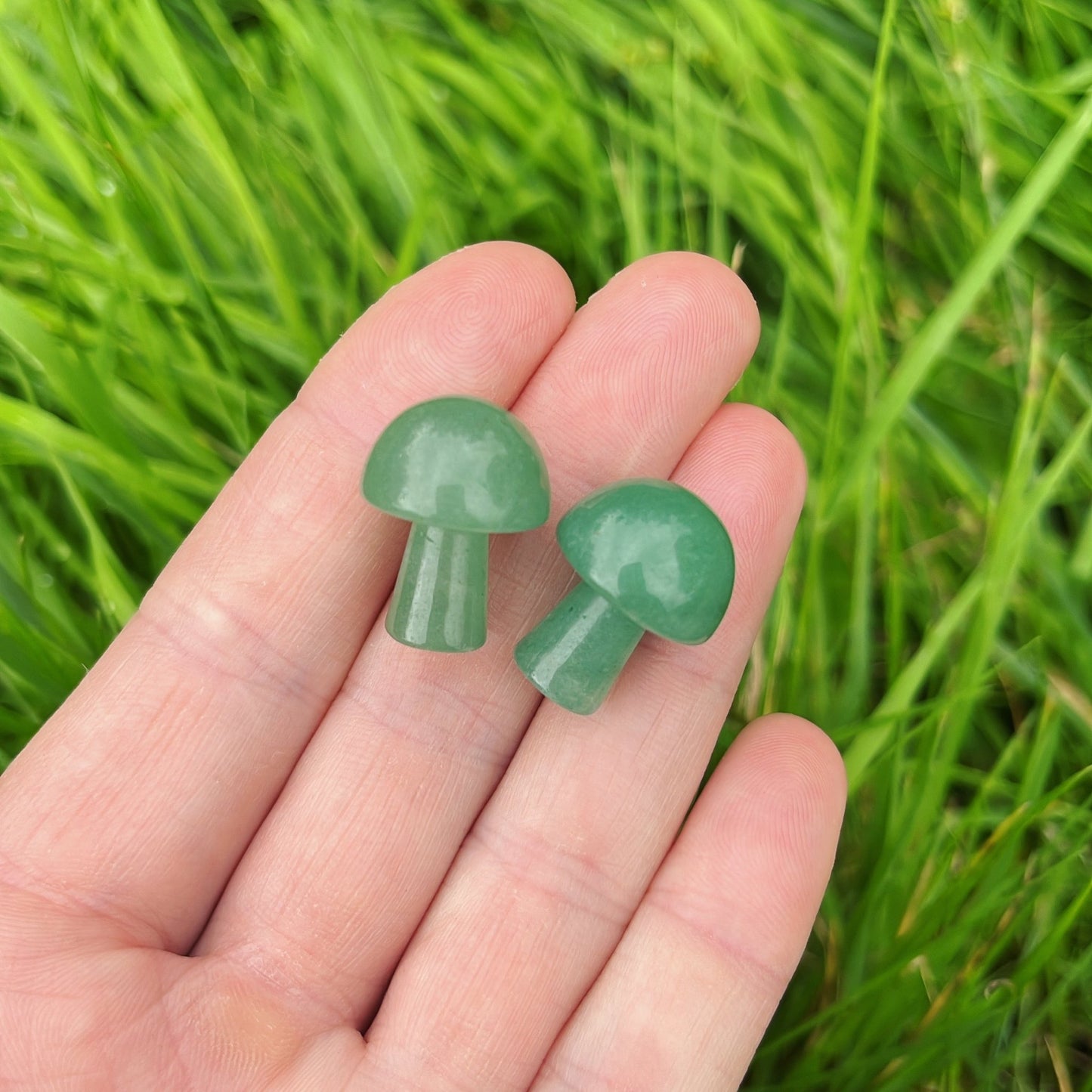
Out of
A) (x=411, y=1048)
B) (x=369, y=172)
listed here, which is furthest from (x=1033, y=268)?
(x=411, y=1048)

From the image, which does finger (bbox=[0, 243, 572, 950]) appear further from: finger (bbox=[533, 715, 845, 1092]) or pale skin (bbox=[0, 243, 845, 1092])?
finger (bbox=[533, 715, 845, 1092])

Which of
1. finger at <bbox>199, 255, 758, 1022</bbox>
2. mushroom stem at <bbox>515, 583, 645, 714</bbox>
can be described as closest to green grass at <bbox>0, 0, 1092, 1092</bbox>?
finger at <bbox>199, 255, 758, 1022</bbox>

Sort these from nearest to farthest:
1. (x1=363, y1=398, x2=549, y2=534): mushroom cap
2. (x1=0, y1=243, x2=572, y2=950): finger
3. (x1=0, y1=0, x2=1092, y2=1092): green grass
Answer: (x1=363, y1=398, x2=549, y2=534): mushroom cap < (x1=0, y1=243, x2=572, y2=950): finger < (x1=0, y1=0, x2=1092, y2=1092): green grass

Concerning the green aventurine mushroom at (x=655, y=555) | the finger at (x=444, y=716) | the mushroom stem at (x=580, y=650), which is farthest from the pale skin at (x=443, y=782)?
the green aventurine mushroom at (x=655, y=555)

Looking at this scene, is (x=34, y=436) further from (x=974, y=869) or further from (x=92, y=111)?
(x=974, y=869)

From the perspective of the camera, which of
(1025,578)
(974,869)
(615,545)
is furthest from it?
(1025,578)
